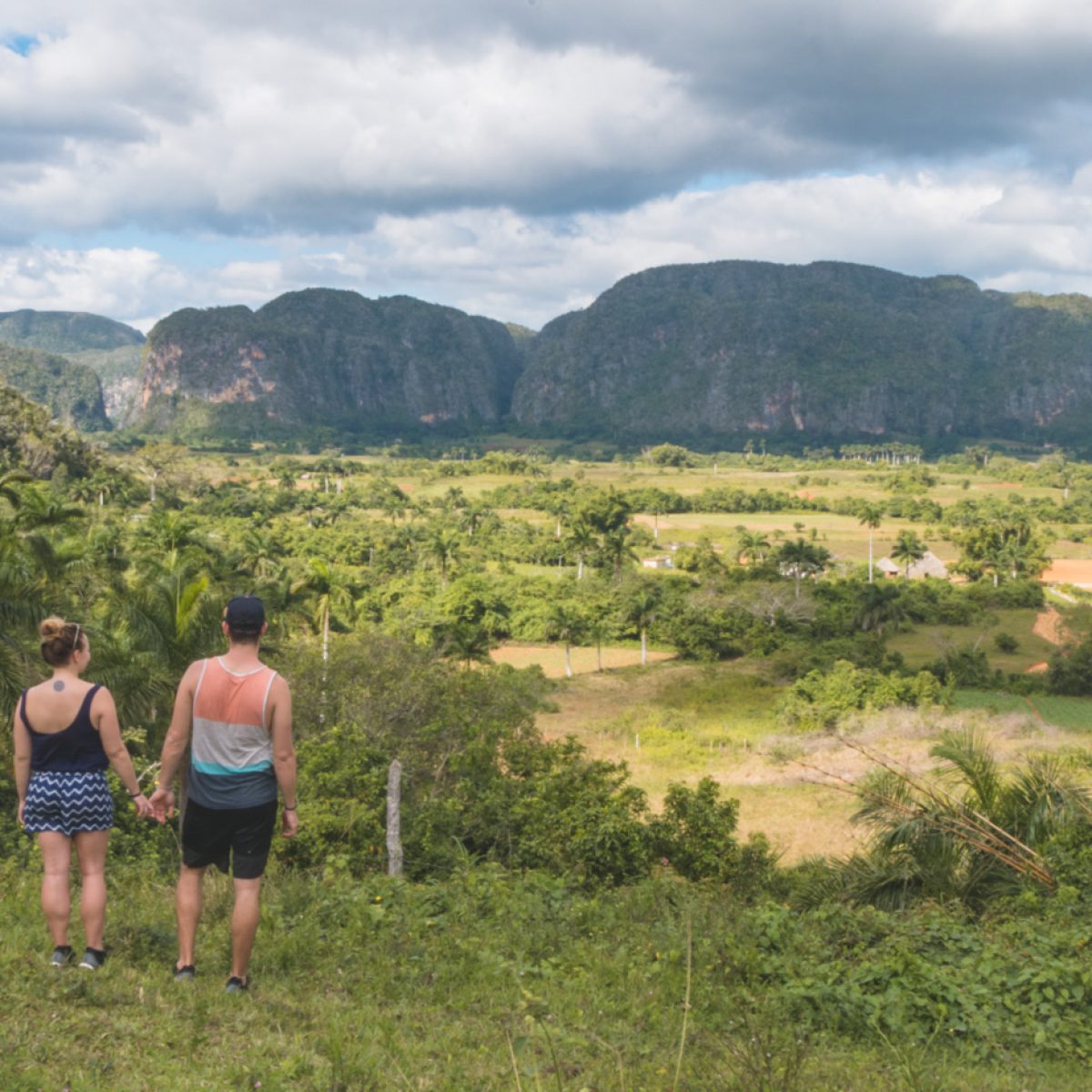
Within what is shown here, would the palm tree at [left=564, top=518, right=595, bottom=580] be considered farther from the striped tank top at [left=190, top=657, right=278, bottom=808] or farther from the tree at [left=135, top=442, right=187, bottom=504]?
the striped tank top at [left=190, top=657, right=278, bottom=808]

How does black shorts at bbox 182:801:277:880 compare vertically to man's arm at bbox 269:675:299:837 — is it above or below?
below

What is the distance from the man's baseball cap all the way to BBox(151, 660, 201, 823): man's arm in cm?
20

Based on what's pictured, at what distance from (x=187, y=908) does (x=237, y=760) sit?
74cm

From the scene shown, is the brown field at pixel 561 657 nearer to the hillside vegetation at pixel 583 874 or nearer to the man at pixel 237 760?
the hillside vegetation at pixel 583 874

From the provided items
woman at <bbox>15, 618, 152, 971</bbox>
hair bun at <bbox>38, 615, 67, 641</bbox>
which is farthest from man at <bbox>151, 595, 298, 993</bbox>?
hair bun at <bbox>38, 615, 67, 641</bbox>

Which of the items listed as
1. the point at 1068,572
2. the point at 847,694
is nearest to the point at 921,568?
A: the point at 1068,572

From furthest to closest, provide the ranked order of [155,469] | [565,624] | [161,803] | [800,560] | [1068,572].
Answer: [155,469] → [1068,572] → [800,560] → [565,624] → [161,803]

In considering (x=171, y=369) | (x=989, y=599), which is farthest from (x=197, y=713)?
(x=171, y=369)

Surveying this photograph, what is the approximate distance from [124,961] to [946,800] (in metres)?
5.77

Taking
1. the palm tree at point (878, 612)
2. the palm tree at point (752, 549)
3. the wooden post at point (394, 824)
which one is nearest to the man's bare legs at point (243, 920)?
the wooden post at point (394, 824)

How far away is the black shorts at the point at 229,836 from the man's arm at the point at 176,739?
0.15 m

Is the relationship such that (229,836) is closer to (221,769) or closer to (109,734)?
(221,769)

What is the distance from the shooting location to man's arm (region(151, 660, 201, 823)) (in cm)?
393

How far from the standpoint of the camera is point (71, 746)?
13.2 feet
